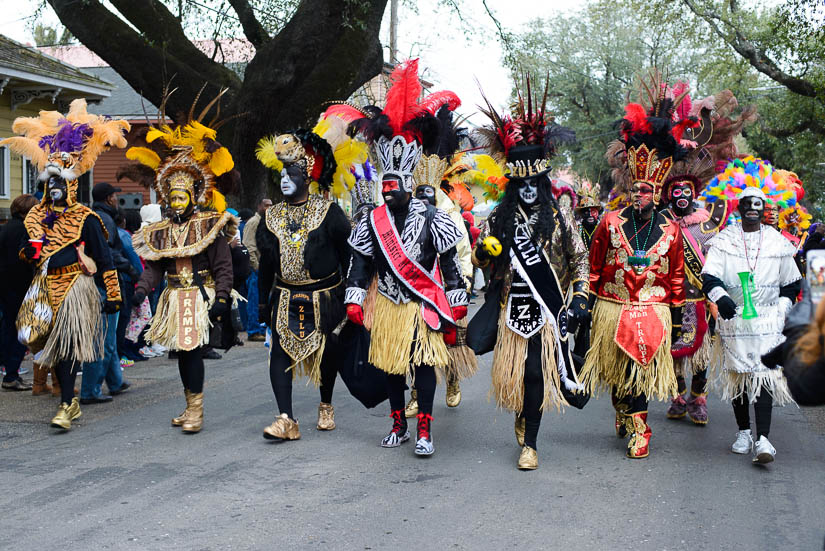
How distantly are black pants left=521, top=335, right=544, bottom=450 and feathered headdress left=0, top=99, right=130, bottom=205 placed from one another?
3727 millimetres

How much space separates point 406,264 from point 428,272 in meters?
0.17

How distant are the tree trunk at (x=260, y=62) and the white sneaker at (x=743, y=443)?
338 inches

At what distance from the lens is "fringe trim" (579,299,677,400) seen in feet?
20.4

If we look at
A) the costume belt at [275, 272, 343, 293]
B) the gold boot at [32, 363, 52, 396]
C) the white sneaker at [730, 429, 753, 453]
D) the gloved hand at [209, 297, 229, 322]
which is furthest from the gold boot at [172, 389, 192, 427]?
the white sneaker at [730, 429, 753, 453]

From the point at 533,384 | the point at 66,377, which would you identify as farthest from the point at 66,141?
the point at 533,384

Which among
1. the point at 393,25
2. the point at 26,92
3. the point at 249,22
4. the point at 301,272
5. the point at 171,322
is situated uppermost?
the point at 393,25

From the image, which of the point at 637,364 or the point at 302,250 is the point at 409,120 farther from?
the point at 637,364

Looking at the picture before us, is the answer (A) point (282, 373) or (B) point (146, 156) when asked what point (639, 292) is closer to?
(A) point (282, 373)

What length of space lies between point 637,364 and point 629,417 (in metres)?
0.42

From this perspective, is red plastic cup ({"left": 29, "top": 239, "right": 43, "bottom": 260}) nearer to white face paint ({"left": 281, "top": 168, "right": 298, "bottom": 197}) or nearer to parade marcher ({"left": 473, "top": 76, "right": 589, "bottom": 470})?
white face paint ({"left": 281, "top": 168, "right": 298, "bottom": 197})

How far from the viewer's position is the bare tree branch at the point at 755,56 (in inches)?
724

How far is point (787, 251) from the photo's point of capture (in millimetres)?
6207

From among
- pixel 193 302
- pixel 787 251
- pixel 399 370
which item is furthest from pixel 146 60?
pixel 787 251

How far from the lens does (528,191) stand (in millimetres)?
6062
